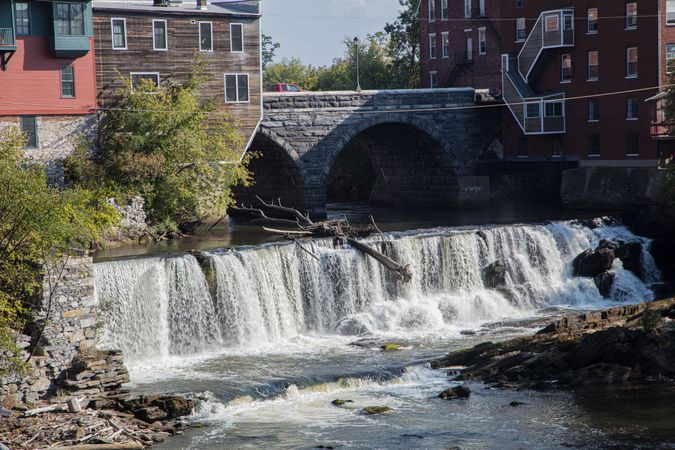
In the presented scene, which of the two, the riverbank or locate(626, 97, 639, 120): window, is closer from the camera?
the riverbank

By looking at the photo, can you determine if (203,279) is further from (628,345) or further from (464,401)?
(628,345)

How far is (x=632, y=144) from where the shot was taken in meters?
62.3

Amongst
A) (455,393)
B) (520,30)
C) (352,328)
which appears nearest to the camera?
(455,393)

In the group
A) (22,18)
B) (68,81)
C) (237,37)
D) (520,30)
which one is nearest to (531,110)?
(520,30)

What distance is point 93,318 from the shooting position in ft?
102

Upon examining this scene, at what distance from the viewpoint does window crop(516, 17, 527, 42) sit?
6844cm

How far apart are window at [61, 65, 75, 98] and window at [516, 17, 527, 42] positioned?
3110 cm

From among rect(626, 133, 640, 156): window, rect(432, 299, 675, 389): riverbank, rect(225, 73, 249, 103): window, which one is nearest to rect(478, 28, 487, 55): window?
rect(626, 133, 640, 156): window

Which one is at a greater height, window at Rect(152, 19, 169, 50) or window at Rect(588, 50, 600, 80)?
window at Rect(152, 19, 169, 50)

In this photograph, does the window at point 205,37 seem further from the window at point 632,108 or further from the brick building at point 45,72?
the window at point 632,108

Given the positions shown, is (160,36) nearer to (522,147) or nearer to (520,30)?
(520,30)

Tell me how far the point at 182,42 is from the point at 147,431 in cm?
2951

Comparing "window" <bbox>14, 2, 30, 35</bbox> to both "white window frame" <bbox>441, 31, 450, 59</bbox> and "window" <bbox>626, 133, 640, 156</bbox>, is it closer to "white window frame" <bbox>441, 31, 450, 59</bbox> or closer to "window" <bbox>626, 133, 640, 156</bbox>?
"window" <bbox>626, 133, 640, 156</bbox>

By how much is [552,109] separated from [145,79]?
26.7 metres
